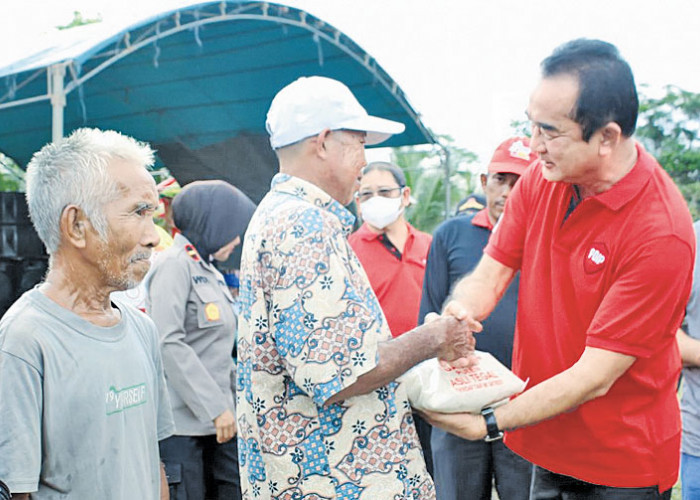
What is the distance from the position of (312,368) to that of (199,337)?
6.16 feet

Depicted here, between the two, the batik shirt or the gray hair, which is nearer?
the gray hair

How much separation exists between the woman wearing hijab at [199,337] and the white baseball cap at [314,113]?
1.53 metres

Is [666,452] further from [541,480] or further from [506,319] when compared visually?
[506,319]

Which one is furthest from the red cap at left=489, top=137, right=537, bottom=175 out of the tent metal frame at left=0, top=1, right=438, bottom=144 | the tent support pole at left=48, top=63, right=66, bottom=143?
the tent support pole at left=48, top=63, right=66, bottom=143

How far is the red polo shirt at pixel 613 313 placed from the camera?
2.12m

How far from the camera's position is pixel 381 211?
488cm

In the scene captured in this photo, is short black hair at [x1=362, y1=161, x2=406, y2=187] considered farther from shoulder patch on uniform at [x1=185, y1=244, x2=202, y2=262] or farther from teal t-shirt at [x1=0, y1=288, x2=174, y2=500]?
teal t-shirt at [x1=0, y1=288, x2=174, y2=500]

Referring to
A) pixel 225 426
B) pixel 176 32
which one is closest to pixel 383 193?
pixel 225 426

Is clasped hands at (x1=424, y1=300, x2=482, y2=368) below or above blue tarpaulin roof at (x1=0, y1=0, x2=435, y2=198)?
below

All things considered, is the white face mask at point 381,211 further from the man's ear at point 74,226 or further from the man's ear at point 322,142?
the man's ear at point 74,226

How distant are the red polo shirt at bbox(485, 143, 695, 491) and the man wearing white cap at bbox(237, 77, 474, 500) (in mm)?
322

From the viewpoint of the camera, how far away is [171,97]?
1173 cm

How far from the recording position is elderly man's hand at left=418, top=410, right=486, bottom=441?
2324 mm

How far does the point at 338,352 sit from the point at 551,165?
89 centimetres
